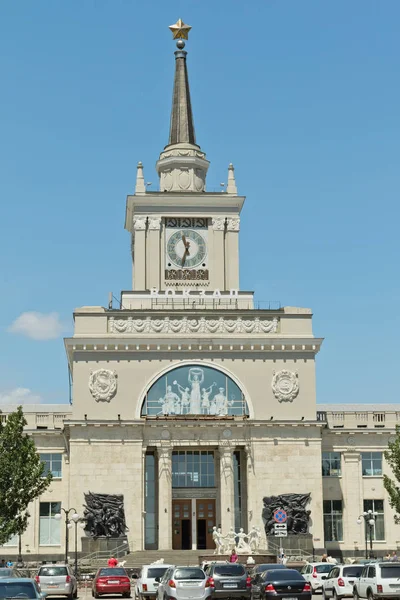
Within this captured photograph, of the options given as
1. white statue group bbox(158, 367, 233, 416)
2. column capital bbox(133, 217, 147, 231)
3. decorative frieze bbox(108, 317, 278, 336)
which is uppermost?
column capital bbox(133, 217, 147, 231)

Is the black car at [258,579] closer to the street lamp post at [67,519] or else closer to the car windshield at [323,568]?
the car windshield at [323,568]

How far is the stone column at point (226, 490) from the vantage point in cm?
7619

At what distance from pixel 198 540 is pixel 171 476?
4.78 meters

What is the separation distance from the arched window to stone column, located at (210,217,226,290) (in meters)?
8.72

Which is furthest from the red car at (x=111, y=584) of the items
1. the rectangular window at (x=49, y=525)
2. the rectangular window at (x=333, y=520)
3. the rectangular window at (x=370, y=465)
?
the rectangular window at (x=370, y=465)

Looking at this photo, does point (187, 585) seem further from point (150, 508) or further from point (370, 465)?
point (370, 465)

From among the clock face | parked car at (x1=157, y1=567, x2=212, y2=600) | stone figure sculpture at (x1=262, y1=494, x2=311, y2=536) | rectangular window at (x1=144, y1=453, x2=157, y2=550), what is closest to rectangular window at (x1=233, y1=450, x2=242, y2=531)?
stone figure sculpture at (x1=262, y1=494, x2=311, y2=536)

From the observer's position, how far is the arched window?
78.3 meters

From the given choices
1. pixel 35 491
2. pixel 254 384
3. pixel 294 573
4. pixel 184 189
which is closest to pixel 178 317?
pixel 254 384

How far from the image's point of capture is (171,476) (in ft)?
255

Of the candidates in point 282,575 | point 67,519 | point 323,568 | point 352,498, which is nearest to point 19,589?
point 282,575

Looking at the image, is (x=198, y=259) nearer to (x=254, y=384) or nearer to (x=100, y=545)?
(x=254, y=384)

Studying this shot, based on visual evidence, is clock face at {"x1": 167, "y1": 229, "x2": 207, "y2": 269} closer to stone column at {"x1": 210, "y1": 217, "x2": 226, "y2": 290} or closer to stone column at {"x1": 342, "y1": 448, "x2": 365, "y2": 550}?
stone column at {"x1": 210, "y1": 217, "x2": 226, "y2": 290}

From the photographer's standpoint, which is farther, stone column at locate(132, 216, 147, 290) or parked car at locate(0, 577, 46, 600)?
stone column at locate(132, 216, 147, 290)
